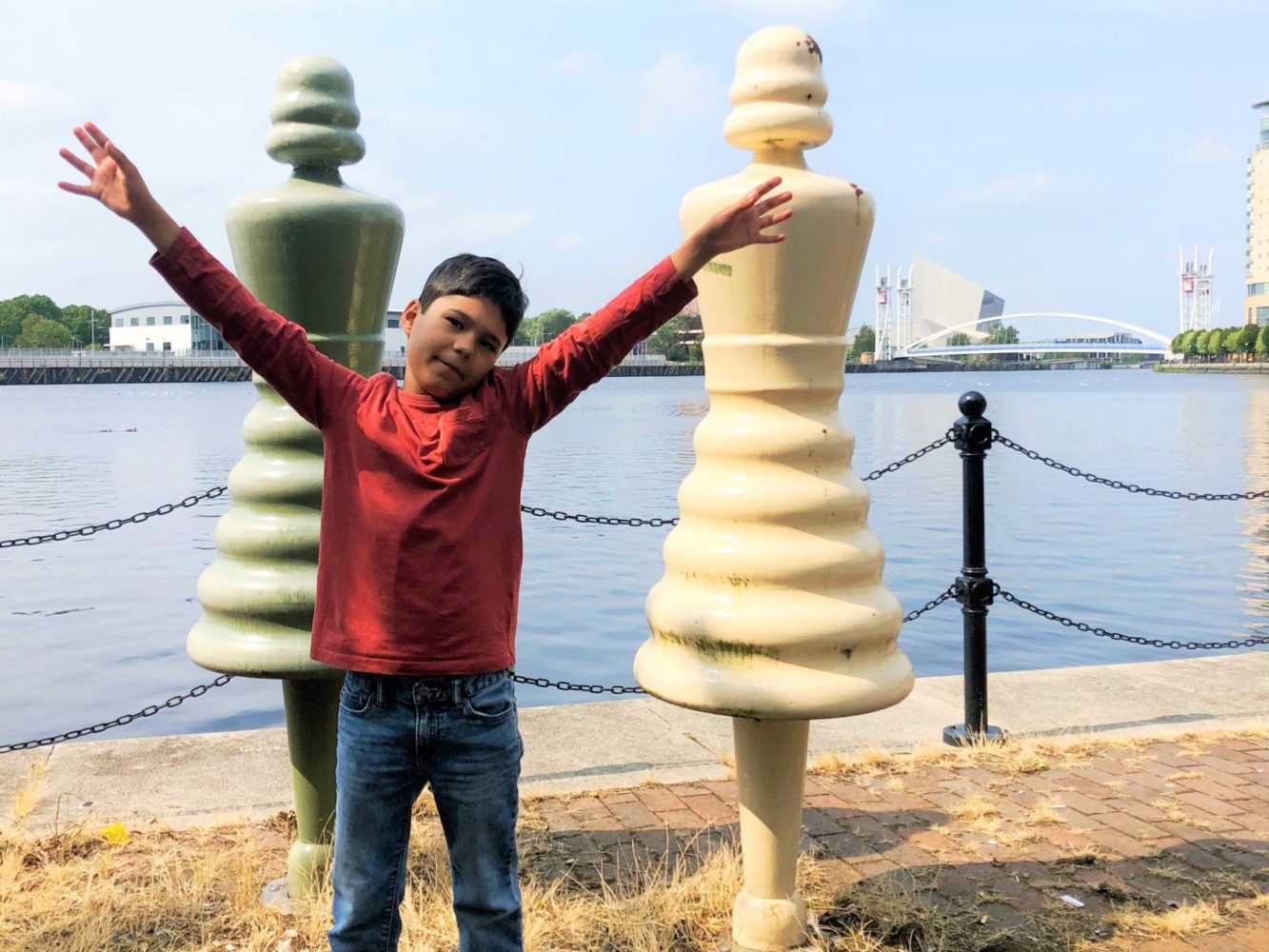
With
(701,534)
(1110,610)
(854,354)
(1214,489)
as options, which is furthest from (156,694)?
(854,354)

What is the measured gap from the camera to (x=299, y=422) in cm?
324

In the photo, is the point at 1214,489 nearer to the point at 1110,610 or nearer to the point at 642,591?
the point at 1110,610

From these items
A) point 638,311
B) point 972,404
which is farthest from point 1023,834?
point 638,311

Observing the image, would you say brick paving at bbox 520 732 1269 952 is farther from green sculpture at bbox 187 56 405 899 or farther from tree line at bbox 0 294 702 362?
tree line at bbox 0 294 702 362

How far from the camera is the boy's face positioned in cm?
246

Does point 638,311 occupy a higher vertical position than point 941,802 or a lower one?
higher

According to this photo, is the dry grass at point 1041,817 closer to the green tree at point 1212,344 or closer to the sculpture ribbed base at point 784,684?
the sculpture ribbed base at point 784,684

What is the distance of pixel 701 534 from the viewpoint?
2846 millimetres

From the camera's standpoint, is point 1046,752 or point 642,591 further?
point 642,591

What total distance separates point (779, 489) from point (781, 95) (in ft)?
2.92

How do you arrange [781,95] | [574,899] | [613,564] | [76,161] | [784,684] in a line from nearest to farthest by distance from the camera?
[76,161]
[784,684]
[781,95]
[574,899]
[613,564]

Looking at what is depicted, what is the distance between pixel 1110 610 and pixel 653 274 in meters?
9.38

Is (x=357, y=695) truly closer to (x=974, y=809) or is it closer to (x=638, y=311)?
(x=638, y=311)

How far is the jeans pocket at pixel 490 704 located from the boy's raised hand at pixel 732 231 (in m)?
0.90
